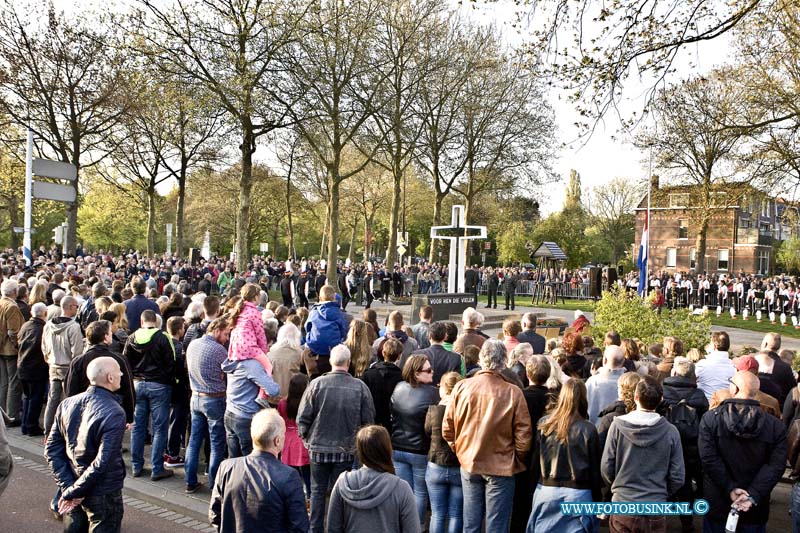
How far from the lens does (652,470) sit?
4.44 metres

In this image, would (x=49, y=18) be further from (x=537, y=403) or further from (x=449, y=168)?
(x=537, y=403)

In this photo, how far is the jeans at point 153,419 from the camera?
22.6 ft

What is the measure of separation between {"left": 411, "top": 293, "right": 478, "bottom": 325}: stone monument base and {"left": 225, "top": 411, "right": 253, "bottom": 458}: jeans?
11.3 meters

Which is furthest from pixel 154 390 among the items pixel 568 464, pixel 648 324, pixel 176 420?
pixel 648 324

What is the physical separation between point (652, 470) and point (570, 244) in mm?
55145

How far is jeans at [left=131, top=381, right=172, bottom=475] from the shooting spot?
6883 mm

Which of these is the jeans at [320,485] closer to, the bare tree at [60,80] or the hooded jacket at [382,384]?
the hooded jacket at [382,384]

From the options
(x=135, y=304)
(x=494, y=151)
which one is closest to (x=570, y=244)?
(x=494, y=151)

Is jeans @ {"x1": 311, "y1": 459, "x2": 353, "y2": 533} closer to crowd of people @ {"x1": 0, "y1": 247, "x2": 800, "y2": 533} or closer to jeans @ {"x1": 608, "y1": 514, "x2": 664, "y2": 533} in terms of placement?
crowd of people @ {"x1": 0, "y1": 247, "x2": 800, "y2": 533}

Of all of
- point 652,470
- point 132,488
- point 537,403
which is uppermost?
point 537,403

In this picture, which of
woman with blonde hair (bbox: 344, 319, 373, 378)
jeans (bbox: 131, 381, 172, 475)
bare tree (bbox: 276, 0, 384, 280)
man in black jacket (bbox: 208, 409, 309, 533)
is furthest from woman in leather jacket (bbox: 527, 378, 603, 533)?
bare tree (bbox: 276, 0, 384, 280)

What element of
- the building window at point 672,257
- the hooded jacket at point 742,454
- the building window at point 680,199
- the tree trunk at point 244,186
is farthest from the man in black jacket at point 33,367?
the building window at point 672,257

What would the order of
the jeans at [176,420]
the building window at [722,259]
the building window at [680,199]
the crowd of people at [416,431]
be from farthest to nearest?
1. the building window at [722,259]
2. the building window at [680,199]
3. the jeans at [176,420]
4. the crowd of people at [416,431]

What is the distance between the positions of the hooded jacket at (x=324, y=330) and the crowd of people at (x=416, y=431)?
25 mm
